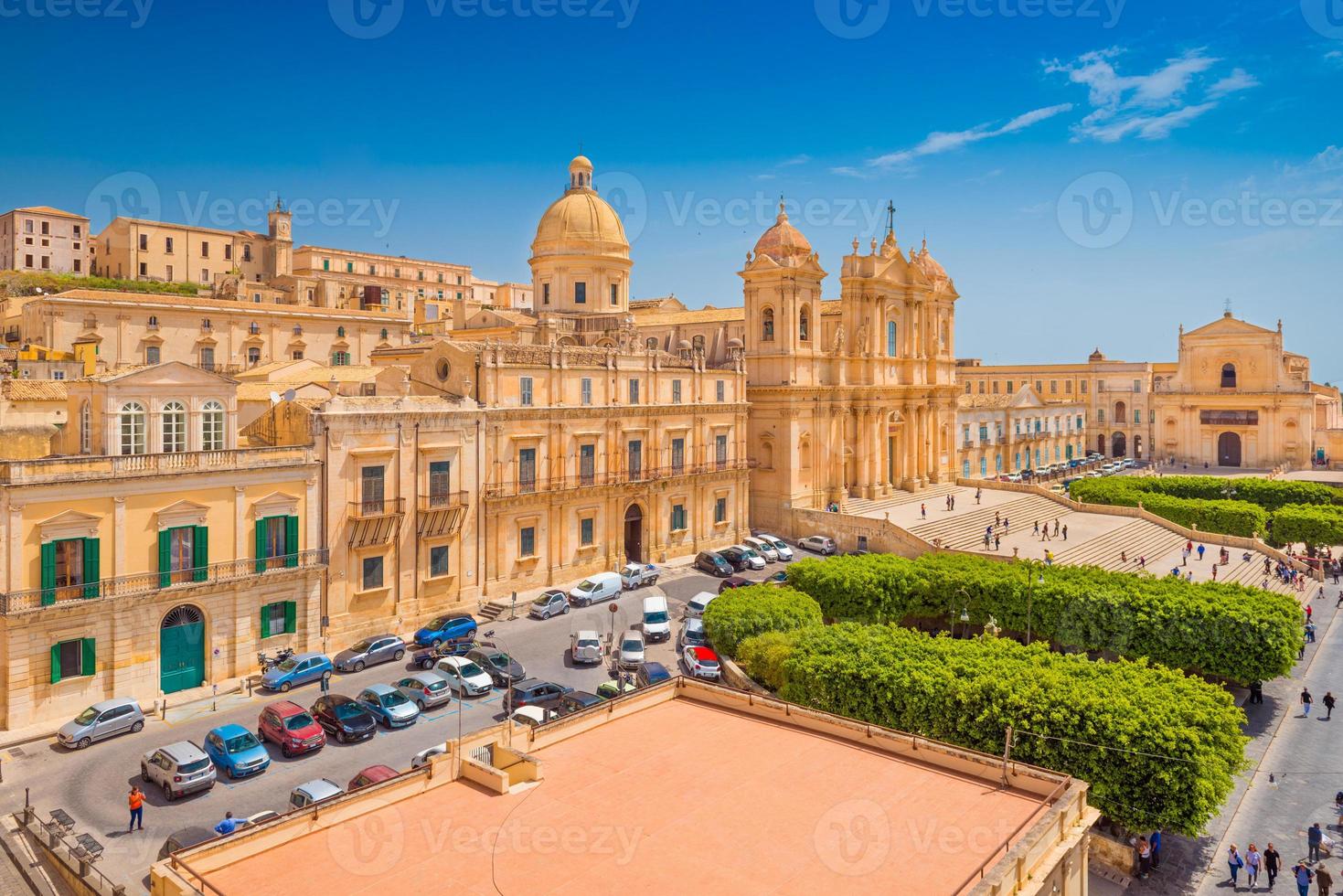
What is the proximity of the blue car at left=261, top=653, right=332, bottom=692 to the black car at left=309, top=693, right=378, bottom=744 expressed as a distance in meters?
2.97

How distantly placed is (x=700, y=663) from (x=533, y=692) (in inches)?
238

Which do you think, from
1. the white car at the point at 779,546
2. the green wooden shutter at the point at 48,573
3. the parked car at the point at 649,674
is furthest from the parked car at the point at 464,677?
the white car at the point at 779,546

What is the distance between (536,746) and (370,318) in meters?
47.0

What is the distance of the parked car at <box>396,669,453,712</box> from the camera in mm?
27750

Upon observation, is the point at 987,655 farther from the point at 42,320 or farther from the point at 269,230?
the point at 269,230

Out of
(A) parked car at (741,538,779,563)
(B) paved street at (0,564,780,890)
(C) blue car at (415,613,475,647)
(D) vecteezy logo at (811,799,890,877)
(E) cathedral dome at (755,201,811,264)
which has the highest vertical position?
(E) cathedral dome at (755,201,811,264)

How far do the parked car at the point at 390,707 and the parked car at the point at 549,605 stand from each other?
32.5ft

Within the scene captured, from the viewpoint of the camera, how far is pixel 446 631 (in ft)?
110

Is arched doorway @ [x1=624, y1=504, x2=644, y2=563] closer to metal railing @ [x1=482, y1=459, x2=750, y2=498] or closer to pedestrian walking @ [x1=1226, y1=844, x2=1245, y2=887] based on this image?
metal railing @ [x1=482, y1=459, x2=750, y2=498]

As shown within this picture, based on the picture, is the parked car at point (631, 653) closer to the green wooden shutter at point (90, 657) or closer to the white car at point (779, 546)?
the green wooden shutter at point (90, 657)

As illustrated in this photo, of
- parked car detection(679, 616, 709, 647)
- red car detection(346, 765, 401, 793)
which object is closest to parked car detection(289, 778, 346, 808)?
red car detection(346, 765, 401, 793)

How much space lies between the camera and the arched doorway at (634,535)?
4491 centimetres

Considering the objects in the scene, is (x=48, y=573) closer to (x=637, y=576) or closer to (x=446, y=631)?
A: (x=446, y=631)

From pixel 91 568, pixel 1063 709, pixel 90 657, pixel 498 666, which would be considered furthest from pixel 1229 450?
pixel 90 657
